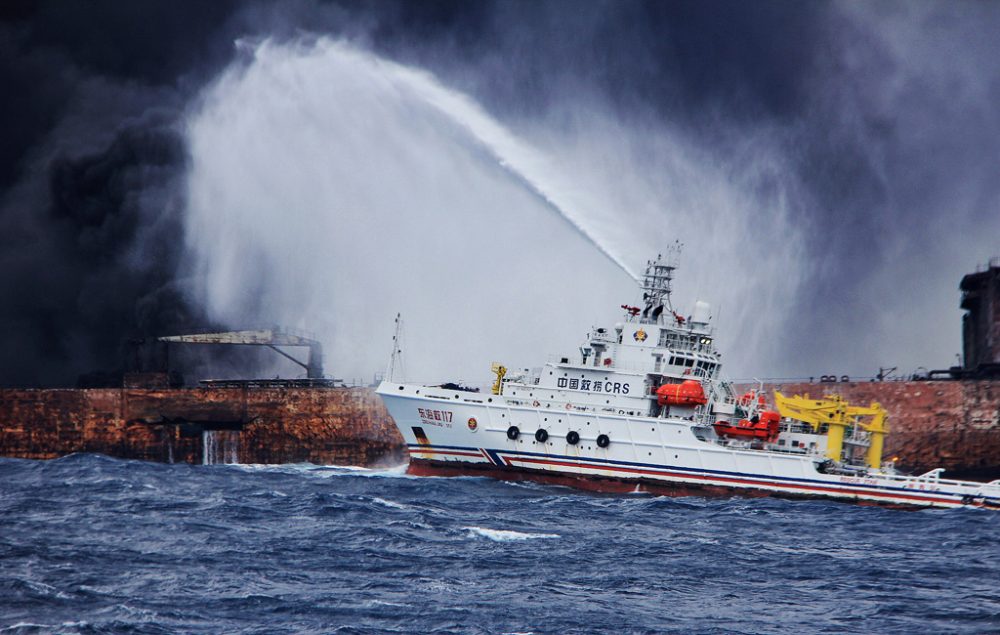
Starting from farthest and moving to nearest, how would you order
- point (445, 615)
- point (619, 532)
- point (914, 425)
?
point (914, 425) → point (619, 532) → point (445, 615)

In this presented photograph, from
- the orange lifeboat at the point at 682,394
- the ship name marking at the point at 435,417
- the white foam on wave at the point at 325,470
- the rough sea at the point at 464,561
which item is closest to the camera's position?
the rough sea at the point at 464,561

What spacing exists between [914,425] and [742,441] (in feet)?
29.3

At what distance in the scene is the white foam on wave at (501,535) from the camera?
94.9 feet

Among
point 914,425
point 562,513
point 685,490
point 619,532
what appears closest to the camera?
point 619,532

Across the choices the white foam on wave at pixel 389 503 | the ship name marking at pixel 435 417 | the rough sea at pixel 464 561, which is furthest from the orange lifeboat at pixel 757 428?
the white foam on wave at pixel 389 503

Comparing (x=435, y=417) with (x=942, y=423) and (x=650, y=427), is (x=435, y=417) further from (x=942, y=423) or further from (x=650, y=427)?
(x=942, y=423)

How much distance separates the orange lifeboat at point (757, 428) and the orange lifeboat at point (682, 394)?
3.90 feet

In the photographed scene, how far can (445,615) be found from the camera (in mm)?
21031

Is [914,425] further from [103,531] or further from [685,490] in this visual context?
[103,531]

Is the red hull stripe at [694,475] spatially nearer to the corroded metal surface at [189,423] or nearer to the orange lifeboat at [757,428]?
the orange lifeboat at [757,428]

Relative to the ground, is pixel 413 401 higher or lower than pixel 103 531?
higher

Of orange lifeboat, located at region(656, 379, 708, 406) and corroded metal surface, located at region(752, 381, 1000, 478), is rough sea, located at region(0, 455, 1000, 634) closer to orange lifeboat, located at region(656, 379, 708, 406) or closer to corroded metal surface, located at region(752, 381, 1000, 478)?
orange lifeboat, located at region(656, 379, 708, 406)

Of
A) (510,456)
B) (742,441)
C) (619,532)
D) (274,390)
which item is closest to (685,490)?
(742,441)

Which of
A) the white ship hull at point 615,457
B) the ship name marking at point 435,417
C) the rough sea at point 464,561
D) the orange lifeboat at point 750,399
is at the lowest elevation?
the rough sea at point 464,561
